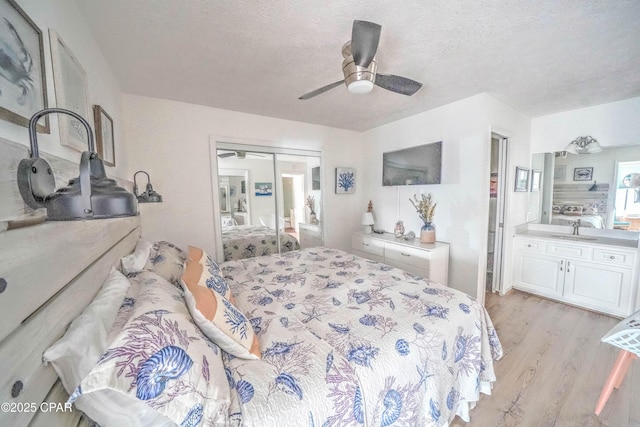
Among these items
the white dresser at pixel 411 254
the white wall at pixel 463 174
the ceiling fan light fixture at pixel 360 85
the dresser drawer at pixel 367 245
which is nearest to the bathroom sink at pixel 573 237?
the white wall at pixel 463 174

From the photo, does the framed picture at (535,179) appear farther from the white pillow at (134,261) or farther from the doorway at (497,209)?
the white pillow at (134,261)

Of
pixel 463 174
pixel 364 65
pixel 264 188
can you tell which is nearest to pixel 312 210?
pixel 264 188

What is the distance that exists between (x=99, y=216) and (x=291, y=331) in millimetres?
981

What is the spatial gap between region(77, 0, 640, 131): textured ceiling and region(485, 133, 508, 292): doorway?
0.72 metres

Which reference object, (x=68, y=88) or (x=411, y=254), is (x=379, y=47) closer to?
(x=68, y=88)

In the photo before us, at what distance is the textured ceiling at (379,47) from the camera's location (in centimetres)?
130

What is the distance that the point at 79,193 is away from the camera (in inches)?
19.0

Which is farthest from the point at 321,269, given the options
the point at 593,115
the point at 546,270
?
the point at 593,115

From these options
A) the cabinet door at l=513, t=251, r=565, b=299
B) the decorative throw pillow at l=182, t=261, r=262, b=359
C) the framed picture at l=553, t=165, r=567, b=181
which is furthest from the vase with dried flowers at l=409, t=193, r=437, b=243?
the decorative throw pillow at l=182, t=261, r=262, b=359

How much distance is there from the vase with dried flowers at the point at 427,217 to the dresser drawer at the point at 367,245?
57 cm

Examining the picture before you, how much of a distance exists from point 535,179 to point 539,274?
132cm

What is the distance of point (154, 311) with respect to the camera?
0.86 m

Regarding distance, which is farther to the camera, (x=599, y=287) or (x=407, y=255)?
(x=407, y=255)

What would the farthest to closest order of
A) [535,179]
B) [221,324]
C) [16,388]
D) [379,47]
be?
1. [535,179]
2. [379,47]
3. [221,324]
4. [16,388]
